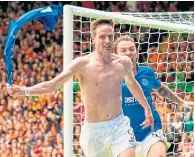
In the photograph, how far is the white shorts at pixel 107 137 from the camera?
5117 mm

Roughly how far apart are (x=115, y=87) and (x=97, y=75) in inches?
6.5

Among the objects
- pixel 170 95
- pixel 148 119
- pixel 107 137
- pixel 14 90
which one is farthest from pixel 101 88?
pixel 170 95

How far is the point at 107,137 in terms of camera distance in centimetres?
514

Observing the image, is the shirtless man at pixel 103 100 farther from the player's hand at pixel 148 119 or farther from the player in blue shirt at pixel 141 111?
the player in blue shirt at pixel 141 111

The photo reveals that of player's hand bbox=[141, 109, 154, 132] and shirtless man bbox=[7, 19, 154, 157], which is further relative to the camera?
player's hand bbox=[141, 109, 154, 132]

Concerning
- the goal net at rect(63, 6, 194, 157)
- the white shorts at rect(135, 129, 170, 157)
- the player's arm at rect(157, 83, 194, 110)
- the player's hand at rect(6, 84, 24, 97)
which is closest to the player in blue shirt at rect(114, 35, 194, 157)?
the white shorts at rect(135, 129, 170, 157)

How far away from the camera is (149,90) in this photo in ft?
19.8

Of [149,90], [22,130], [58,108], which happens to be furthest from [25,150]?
[149,90]

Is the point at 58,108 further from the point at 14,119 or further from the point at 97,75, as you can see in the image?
the point at 97,75

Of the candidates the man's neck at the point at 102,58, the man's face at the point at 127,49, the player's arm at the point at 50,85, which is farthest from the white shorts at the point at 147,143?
the player's arm at the point at 50,85

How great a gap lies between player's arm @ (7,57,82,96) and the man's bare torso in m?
0.10

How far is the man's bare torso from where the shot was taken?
5145 millimetres

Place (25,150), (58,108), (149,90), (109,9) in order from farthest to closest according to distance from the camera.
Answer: (109,9)
(58,108)
(25,150)
(149,90)

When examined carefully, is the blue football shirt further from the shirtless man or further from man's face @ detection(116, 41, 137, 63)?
the shirtless man
